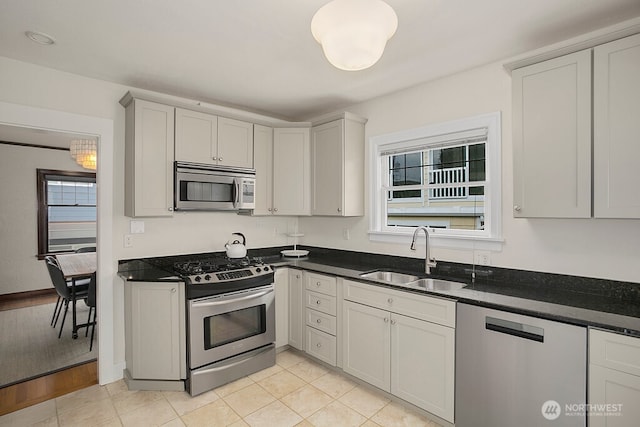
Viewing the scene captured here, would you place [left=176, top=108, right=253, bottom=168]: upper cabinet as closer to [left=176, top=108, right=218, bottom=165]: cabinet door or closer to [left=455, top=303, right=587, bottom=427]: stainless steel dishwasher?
[left=176, top=108, right=218, bottom=165]: cabinet door

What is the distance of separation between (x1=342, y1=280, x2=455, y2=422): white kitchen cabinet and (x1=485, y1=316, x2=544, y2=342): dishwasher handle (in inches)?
9.0

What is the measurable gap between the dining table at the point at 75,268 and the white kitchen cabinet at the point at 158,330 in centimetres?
132

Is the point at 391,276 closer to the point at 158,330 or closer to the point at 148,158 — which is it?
the point at 158,330

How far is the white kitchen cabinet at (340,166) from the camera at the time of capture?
324 cm

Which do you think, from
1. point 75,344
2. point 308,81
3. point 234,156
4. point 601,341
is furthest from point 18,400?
point 601,341

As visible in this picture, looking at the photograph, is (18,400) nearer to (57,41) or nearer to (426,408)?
(57,41)

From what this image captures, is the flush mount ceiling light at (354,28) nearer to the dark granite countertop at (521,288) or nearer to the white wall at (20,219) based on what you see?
the dark granite countertop at (521,288)

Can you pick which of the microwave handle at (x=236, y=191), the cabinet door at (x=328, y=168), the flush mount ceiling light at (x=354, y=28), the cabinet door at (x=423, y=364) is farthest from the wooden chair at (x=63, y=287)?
the flush mount ceiling light at (x=354, y=28)

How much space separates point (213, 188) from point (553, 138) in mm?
2624

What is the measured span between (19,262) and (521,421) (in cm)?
660

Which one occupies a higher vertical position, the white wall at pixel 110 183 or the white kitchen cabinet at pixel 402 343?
the white wall at pixel 110 183

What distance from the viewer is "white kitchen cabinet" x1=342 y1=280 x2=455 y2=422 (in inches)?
83.9

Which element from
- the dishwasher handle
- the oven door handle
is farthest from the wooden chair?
the dishwasher handle

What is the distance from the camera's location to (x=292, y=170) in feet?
11.7
